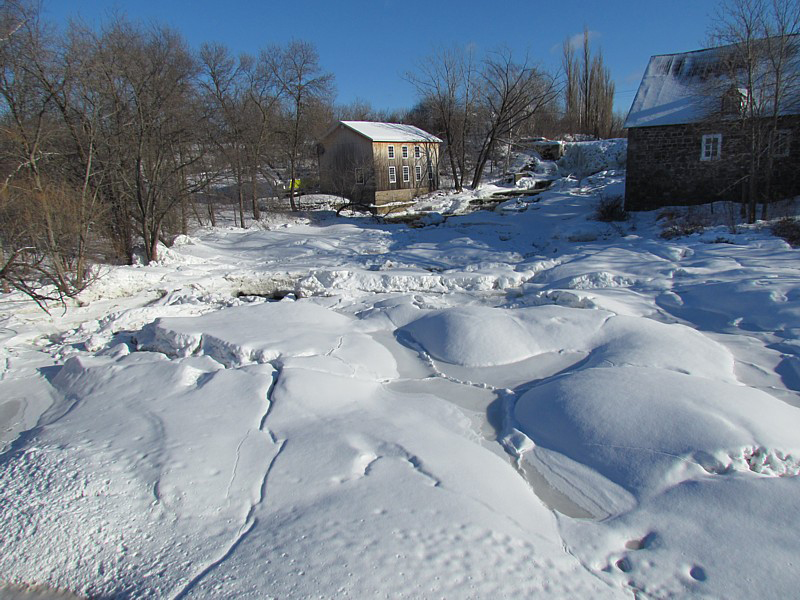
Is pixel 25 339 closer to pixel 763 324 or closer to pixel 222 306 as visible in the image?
pixel 222 306

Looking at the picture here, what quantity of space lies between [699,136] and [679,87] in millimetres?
2300

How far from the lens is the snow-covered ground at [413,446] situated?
11.7 ft

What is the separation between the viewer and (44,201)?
1008 centimetres

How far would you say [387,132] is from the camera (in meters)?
28.3

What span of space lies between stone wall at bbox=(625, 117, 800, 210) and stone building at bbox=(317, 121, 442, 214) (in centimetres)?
1148


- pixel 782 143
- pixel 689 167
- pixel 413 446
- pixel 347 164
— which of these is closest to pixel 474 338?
pixel 413 446

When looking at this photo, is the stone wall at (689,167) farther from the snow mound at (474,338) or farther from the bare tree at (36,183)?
the bare tree at (36,183)

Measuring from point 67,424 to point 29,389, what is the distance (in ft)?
5.98

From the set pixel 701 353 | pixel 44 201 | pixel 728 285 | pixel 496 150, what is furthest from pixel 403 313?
pixel 496 150

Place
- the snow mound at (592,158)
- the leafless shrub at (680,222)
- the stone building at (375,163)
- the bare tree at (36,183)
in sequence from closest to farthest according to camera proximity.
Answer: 1. the bare tree at (36,183)
2. the leafless shrub at (680,222)
3. the stone building at (375,163)
4. the snow mound at (592,158)

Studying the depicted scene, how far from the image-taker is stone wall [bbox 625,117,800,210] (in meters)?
15.5

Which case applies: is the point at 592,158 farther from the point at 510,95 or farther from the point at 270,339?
the point at 270,339

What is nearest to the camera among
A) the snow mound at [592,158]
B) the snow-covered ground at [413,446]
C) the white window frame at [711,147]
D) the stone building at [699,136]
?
the snow-covered ground at [413,446]

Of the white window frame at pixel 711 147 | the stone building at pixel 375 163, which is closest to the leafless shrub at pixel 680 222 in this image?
the white window frame at pixel 711 147
